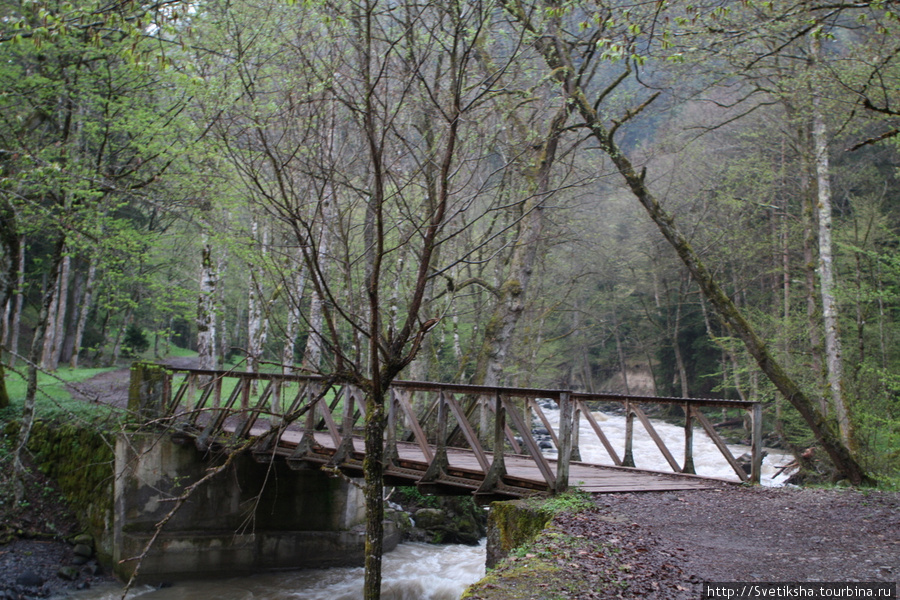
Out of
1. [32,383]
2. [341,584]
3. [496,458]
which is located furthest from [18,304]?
[496,458]

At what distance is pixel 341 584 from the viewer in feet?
37.3

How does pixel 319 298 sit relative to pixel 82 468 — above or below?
above

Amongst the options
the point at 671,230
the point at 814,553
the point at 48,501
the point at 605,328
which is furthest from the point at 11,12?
the point at 605,328

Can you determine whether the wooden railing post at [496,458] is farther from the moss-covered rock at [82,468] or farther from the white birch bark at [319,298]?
the moss-covered rock at [82,468]

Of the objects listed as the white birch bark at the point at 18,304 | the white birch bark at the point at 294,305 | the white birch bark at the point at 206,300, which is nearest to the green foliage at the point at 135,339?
the white birch bark at the point at 18,304

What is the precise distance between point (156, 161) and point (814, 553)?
12.3 meters

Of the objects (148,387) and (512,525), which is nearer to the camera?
(512,525)

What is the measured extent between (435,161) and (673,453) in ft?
60.5

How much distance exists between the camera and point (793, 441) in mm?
15344

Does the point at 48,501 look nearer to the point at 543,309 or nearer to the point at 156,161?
the point at 156,161

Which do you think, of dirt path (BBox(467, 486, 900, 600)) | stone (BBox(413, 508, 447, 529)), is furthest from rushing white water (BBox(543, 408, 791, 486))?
dirt path (BBox(467, 486, 900, 600))

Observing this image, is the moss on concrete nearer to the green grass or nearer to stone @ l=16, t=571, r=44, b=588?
the green grass

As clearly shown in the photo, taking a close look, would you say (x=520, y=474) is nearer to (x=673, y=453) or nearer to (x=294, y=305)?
(x=294, y=305)

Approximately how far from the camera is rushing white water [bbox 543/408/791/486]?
1788 cm
